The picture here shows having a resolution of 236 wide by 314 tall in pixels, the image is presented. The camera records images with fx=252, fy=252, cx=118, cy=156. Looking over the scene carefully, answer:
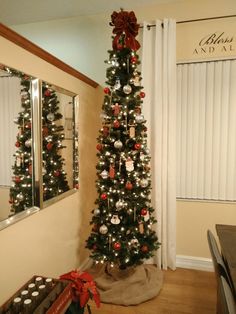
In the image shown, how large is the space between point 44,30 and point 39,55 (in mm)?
1773

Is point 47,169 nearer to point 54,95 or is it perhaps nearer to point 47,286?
point 54,95

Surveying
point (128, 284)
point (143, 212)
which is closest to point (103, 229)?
point (143, 212)

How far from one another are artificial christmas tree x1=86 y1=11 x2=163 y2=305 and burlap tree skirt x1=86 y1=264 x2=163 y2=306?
0.03 metres

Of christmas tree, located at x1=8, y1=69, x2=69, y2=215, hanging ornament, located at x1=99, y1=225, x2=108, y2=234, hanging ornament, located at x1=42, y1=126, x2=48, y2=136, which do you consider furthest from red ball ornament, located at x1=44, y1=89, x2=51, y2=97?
hanging ornament, located at x1=99, y1=225, x2=108, y2=234

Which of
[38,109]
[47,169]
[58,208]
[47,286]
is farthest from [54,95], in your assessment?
[47,286]

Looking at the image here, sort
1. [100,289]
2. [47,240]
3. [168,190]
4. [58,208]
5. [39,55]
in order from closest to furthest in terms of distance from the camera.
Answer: [39,55] < [47,240] < [58,208] < [100,289] < [168,190]

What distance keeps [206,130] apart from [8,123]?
215 cm

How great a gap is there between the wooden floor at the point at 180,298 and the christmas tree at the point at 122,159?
41 cm

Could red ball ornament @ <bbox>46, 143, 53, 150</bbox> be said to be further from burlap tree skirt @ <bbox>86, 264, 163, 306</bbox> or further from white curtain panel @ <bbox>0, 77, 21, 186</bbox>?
burlap tree skirt @ <bbox>86, 264, 163, 306</bbox>

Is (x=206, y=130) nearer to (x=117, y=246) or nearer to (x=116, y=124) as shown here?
(x=116, y=124)

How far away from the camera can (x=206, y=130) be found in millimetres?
2930

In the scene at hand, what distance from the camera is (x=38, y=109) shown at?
1.98 m

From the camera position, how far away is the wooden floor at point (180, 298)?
225 centimetres

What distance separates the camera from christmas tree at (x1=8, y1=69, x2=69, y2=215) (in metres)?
1.83
